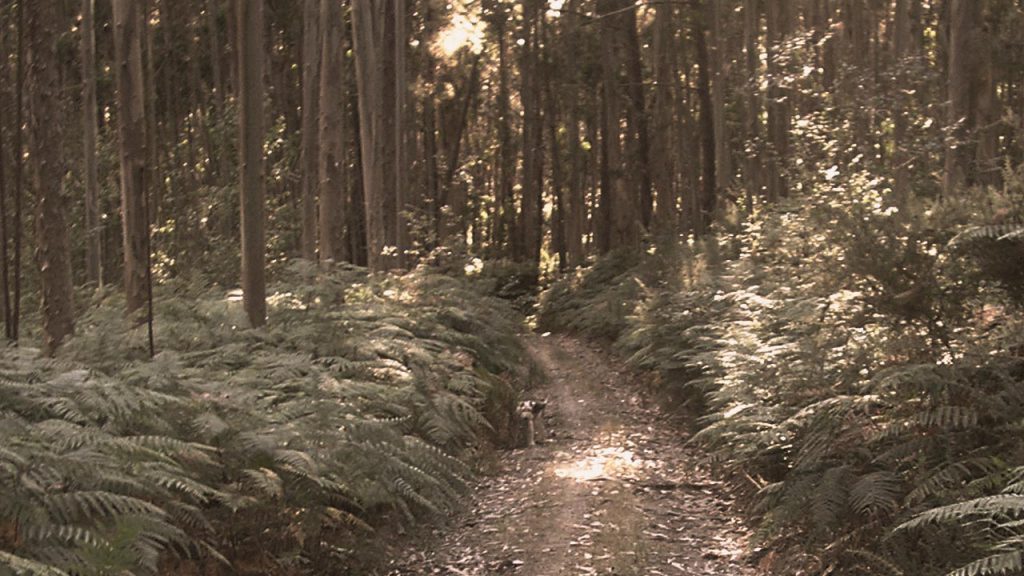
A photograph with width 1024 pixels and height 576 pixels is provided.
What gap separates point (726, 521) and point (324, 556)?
376 centimetres

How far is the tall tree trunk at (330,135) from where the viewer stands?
692 inches

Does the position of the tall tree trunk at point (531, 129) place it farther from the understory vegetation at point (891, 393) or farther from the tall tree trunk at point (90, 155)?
the understory vegetation at point (891, 393)

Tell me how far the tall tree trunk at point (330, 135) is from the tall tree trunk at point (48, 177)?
7335 millimetres

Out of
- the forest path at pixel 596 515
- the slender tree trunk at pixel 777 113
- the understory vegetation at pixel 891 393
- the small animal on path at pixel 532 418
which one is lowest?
the forest path at pixel 596 515

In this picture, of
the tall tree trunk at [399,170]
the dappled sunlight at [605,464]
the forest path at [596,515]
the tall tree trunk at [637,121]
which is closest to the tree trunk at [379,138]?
the tall tree trunk at [399,170]

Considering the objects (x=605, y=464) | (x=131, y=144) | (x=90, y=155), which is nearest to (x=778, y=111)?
(x=90, y=155)

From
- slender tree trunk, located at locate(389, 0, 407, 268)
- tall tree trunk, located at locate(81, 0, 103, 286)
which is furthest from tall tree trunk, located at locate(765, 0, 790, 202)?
tall tree trunk, located at locate(81, 0, 103, 286)

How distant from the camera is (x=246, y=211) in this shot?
37.9 feet

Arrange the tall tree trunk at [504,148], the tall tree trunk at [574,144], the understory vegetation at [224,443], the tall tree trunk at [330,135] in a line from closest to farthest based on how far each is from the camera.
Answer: the understory vegetation at [224,443], the tall tree trunk at [330,135], the tall tree trunk at [574,144], the tall tree trunk at [504,148]

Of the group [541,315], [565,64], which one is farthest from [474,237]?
[541,315]

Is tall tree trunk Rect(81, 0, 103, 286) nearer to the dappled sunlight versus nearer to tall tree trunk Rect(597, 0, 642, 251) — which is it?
tall tree trunk Rect(597, 0, 642, 251)

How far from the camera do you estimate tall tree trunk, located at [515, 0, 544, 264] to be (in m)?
32.4

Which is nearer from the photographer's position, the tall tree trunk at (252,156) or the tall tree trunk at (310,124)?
the tall tree trunk at (252,156)

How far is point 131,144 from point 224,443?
7676 millimetres
